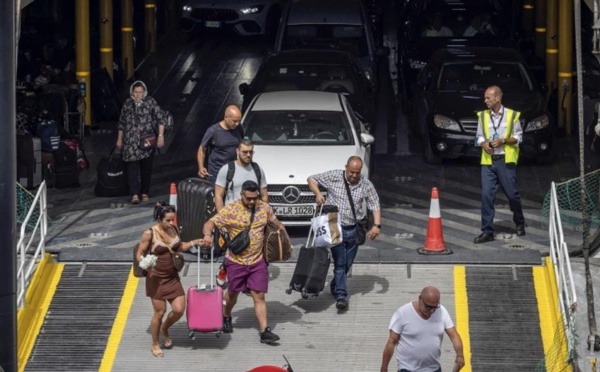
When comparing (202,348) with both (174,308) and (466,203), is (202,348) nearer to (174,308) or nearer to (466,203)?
(174,308)

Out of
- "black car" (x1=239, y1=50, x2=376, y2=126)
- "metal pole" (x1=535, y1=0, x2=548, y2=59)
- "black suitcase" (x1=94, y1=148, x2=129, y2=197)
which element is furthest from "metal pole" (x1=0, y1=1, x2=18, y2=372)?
"metal pole" (x1=535, y1=0, x2=548, y2=59)

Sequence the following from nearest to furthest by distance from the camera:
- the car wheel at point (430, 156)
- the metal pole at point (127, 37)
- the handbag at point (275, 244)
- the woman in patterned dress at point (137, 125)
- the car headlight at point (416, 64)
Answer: the handbag at point (275, 244)
the woman in patterned dress at point (137, 125)
the car wheel at point (430, 156)
the car headlight at point (416, 64)
the metal pole at point (127, 37)

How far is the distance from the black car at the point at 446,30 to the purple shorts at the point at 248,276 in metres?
11.3

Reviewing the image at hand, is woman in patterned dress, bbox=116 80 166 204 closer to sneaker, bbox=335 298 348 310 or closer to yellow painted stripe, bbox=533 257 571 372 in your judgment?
sneaker, bbox=335 298 348 310

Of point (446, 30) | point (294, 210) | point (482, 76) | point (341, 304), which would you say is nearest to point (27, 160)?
point (294, 210)

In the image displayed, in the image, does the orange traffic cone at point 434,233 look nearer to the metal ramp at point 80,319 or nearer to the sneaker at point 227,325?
the sneaker at point 227,325

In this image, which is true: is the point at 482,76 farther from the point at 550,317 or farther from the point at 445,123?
the point at 550,317

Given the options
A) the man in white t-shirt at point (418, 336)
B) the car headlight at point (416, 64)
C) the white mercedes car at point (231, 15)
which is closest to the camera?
the man in white t-shirt at point (418, 336)

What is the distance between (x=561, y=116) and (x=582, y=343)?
9734 mm

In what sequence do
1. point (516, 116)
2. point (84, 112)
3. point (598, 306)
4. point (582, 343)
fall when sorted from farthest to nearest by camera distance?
point (84, 112)
point (516, 116)
point (598, 306)
point (582, 343)

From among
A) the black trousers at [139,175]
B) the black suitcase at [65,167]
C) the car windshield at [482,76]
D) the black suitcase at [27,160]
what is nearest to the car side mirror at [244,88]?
the car windshield at [482,76]

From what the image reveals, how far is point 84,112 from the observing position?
24.0 meters

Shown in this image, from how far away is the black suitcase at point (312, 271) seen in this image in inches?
622

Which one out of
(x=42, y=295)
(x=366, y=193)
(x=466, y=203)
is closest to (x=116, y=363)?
(x=42, y=295)
